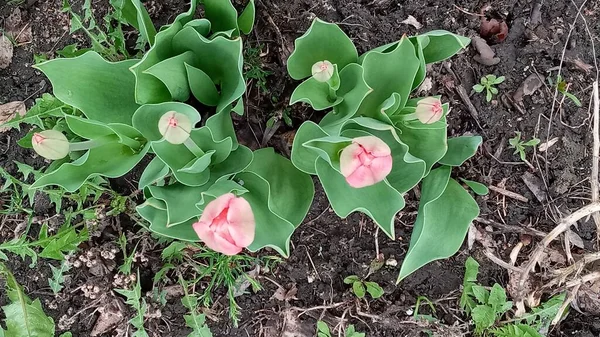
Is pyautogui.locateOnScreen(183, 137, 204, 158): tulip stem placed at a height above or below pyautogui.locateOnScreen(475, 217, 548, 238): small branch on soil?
above

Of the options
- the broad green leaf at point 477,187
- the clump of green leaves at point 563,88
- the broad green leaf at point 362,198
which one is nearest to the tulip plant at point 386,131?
the broad green leaf at point 362,198

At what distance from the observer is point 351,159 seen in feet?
4.12

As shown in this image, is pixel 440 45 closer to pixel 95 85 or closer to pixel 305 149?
pixel 305 149

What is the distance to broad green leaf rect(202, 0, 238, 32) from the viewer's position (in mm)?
1591

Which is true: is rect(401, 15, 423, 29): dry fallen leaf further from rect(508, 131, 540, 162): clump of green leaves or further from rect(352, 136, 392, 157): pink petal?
rect(352, 136, 392, 157): pink petal

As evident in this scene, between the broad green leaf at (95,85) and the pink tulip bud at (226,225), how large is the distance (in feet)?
1.79

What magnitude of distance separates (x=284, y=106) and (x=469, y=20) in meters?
0.70

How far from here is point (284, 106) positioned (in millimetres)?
1928

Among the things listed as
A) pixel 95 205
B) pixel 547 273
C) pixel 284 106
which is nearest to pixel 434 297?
pixel 547 273

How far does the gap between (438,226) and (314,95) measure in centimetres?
49

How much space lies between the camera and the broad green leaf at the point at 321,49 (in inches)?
60.8

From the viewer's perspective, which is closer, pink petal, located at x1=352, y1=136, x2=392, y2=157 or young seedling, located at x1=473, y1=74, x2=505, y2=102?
pink petal, located at x1=352, y1=136, x2=392, y2=157

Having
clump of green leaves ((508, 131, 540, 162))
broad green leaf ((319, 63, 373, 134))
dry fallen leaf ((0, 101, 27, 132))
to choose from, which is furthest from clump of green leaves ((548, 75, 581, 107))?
dry fallen leaf ((0, 101, 27, 132))

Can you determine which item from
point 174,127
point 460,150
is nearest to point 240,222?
point 174,127
